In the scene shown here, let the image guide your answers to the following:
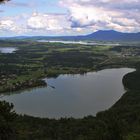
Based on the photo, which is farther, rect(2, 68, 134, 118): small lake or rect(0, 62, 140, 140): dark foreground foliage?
rect(2, 68, 134, 118): small lake

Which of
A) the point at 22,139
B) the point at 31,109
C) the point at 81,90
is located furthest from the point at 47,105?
the point at 22,139

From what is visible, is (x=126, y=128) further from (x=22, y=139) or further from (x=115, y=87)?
(x=115, y=87)

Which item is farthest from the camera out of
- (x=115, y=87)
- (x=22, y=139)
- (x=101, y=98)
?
(x=115, y=87)

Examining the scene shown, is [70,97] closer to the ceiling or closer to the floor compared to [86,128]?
closer to the floor

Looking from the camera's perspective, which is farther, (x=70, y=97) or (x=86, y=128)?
(x=70, y=97)

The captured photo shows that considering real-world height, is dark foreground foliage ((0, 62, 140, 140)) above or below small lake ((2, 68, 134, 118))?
above

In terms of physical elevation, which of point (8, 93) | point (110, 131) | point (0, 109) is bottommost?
point (8, 93)

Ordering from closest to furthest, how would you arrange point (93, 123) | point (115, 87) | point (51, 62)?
point (93, 123), point (115, 87), point (51, 62)

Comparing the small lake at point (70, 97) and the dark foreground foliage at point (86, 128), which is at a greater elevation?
the dark foreground foliage at point (86, 128)
